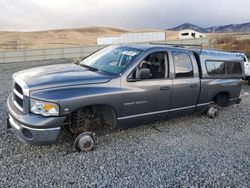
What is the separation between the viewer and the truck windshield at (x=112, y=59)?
16.6 ft

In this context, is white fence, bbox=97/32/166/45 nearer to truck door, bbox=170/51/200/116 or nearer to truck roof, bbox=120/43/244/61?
truck roof, bbox=120/43/244/61

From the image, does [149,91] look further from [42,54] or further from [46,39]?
[46,39]

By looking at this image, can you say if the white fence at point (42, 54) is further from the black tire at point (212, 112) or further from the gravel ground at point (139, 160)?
the black tire at point (212, 112)

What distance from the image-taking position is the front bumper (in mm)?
4009

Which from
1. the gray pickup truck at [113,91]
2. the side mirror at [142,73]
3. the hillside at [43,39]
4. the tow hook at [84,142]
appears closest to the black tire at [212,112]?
the gray pickup truck at [113,91]

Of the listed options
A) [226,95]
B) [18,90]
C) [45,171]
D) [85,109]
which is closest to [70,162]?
[45,171]

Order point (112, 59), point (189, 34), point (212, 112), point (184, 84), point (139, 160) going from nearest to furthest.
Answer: point (139, 160)
point (112, 59)
point (184, 84)
point (212, 112)
point (189, 34)

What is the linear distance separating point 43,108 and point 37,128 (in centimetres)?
31

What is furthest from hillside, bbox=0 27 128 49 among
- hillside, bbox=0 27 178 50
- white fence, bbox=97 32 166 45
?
white fence, bbox=97 32 166 45

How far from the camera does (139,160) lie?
435cm

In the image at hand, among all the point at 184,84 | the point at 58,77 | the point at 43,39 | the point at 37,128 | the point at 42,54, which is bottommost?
the point at 37,128

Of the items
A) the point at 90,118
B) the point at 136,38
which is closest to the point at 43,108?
the point at 90,118

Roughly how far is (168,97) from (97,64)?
1.57 m

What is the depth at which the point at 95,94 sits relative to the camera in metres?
4.43
